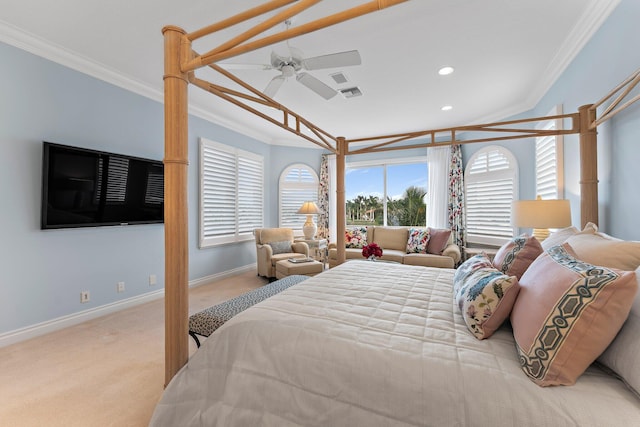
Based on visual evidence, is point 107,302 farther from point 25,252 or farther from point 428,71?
point 428,71

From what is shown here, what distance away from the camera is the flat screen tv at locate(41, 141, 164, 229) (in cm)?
277

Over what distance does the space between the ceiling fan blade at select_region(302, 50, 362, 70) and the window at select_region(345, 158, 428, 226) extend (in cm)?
419

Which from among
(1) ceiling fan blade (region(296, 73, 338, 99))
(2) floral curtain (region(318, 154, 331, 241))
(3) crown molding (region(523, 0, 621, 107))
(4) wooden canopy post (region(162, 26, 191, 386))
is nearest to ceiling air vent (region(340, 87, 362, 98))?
(1) ceiling fan blade (region(296, 73, 338, 99))

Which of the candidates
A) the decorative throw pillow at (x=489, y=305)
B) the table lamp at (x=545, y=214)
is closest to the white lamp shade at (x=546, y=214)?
the table lamp at (x=545, y=214)

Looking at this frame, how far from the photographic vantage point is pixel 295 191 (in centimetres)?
646

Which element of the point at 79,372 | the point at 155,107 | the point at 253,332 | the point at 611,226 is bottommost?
the point at 79,372

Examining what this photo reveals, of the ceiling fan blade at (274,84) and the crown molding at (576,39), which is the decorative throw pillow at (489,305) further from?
the crown molding at (576,39)

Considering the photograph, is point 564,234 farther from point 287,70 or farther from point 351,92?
point 351,92

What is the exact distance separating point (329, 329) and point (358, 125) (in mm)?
4578

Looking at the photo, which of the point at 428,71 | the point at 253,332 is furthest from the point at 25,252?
the point at 428,71

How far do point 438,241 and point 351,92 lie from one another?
2.88 m

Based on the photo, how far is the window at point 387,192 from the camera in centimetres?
607

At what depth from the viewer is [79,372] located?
2119mm

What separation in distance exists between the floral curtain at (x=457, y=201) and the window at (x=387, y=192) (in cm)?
70
